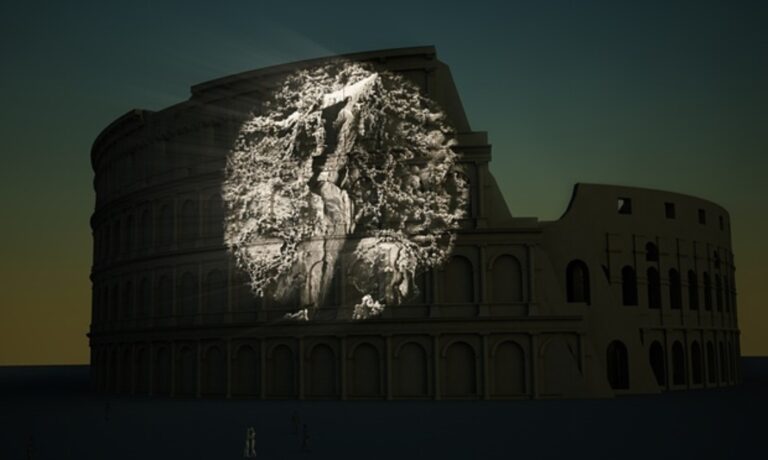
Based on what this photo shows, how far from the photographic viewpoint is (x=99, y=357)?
54.2m

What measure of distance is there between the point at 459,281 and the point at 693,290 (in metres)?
20.0

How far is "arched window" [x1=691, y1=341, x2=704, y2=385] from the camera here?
51.8 metres

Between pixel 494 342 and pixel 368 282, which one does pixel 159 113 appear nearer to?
pixel 368 282

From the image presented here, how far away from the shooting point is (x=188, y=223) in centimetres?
4650

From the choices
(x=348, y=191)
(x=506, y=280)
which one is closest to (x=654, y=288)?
(x=506, y=280)

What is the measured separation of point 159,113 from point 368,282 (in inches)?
683

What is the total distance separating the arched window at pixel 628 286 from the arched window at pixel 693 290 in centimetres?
524

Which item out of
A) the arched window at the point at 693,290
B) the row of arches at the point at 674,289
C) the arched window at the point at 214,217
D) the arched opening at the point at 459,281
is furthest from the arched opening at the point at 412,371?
the arched window at the point at 693,290

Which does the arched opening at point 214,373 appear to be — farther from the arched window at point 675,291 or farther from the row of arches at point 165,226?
the arched window at point 675,291

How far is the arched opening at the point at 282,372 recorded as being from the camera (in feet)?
137

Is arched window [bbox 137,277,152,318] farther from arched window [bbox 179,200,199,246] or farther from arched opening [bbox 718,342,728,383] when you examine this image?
arched opening [bbox 718,342,728,383]

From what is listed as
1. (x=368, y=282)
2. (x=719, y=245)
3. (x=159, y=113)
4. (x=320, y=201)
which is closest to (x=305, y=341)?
(x=368, y=282)

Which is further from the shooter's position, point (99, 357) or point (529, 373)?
point (99, 357)

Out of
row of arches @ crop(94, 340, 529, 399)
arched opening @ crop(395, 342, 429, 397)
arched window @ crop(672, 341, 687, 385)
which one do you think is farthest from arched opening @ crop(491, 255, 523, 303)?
arched window @ crop(672, 341, 687, 385)
